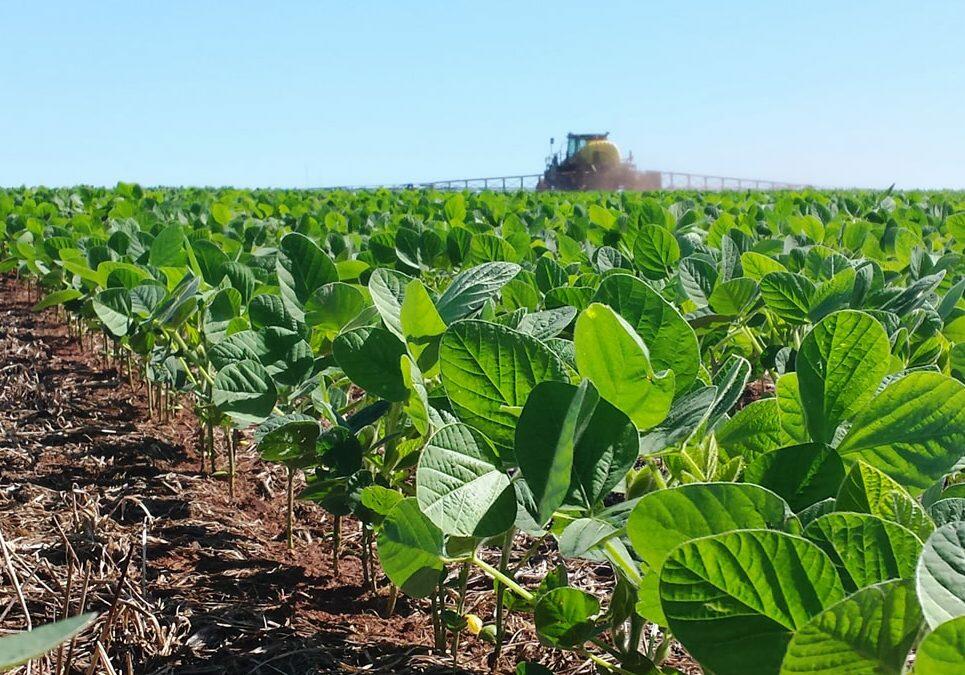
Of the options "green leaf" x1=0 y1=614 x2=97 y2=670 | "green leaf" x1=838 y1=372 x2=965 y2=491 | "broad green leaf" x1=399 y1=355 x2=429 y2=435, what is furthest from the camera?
"broad green leaf" x1=399 y1=355 x2=429 y2=435

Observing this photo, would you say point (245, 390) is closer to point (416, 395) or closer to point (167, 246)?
point (416, 395)

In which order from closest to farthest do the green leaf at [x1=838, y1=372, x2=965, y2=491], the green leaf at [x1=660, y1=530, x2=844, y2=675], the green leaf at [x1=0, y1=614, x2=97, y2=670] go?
the green leaf at [x1=0, y1=614, x2=97, y2=670], the green leaf at [x1=660, y1=530, x2=844, y2=675], the green leaf at [x1=838, y1=372, x2=965, y2=491]

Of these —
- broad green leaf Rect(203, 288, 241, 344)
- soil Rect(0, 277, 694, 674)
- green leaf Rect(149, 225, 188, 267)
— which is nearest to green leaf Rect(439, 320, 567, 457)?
soil Rect(0, 277, 694, 674)

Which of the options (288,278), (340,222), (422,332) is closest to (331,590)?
(288,278)

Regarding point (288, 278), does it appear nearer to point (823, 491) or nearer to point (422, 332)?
point (422, 332)

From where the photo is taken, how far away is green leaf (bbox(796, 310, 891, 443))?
79 cm

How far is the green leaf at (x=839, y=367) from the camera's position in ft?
2.60

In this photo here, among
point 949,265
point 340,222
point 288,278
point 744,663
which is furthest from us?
point 340,222

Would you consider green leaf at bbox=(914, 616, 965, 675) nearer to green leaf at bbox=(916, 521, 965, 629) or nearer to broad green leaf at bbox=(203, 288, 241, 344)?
green leaf at bbox=(916, 521, 965, 629)

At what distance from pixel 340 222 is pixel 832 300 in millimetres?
3623

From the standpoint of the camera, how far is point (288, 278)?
174 centimetres

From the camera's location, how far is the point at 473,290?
1.24 metres

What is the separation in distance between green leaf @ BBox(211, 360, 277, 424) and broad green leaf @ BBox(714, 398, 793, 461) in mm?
744

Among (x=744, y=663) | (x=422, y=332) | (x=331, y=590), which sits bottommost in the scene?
(x=331, y=590)
